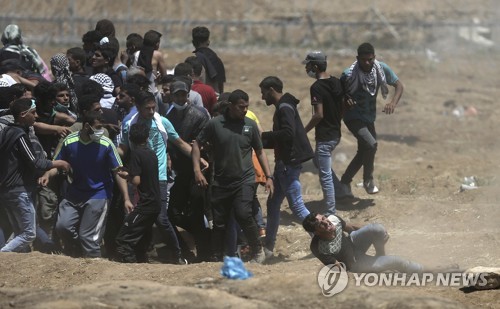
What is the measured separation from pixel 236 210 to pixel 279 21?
2813 centimetres

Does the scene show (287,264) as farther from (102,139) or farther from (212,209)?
(102,139)

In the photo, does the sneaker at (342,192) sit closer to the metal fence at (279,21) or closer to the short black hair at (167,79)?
the short black hair at (167,79)

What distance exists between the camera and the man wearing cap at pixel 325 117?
12.9 m

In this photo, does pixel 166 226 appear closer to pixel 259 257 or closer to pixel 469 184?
pixel 259 257

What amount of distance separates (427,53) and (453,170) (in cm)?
1618

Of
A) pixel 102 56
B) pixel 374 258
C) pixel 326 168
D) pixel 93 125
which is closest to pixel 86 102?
pixel 93 125

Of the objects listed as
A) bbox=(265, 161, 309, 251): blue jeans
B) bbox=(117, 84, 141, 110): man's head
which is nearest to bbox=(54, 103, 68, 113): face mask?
bbox=(117, 84, 141, 110): man's head

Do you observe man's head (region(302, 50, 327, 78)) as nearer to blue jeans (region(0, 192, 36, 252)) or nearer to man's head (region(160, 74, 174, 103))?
man's head (region(160, 74, 174, 103))

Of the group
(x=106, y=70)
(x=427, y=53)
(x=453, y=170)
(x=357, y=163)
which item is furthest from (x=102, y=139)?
(x=427, y=53)

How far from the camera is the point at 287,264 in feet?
38.5

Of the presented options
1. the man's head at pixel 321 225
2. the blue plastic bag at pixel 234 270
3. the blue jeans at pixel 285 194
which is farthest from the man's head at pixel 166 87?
the blue plastic bag at pixel 234 270

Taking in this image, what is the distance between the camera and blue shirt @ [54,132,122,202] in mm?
11461

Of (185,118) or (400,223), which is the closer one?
(185,118)

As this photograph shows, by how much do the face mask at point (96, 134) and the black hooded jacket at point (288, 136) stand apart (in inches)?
71.2
